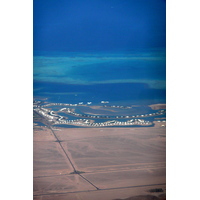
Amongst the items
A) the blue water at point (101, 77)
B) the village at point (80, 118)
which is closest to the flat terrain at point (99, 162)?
the village at point (80, 118)

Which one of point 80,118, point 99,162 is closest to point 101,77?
point 80,118

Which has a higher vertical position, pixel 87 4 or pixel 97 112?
pixel 87 4

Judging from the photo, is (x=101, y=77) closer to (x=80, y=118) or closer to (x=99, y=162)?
(x=80, y=118)

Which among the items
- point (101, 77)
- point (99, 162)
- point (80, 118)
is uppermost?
point (101, 77)
